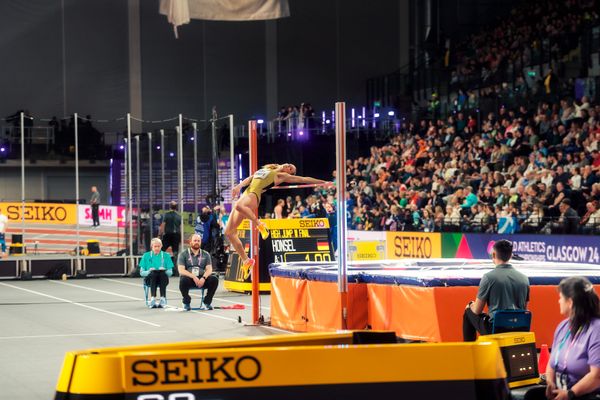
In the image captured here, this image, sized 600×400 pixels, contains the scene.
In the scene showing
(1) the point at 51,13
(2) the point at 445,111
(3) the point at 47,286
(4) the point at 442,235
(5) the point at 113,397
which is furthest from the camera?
(1) the point at 51,13

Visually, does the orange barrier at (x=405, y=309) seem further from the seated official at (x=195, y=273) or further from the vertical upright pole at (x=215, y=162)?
the vertical upright pole at (x=215, y=162)

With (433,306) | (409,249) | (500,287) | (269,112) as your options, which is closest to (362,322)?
(433,306)

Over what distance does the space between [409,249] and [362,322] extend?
37.5ft

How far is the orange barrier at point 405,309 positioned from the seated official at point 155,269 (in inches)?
181

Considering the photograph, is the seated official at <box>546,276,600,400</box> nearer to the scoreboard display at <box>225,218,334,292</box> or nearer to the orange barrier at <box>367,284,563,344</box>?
the orange barrier at <box>367,284,563,344</box>

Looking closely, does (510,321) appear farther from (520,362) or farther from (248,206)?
(248,206)

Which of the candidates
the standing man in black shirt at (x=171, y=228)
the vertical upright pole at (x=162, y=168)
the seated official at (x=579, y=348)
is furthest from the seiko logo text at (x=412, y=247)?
the seated official at (x=579, y=348)

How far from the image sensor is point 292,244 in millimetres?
22766

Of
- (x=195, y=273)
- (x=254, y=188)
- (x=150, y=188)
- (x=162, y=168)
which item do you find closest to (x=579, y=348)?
(x=254, y=188)

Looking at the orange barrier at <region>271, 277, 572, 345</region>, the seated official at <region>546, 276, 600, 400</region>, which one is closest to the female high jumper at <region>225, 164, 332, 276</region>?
the orange barrier at <region>271, 277, 572, 345</region>

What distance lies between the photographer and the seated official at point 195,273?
1911cm

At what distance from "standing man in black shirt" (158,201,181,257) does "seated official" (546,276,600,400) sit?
21.3 m

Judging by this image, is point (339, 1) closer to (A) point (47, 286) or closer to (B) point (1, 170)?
(B) point (1, 170)

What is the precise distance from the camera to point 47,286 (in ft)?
85.7
